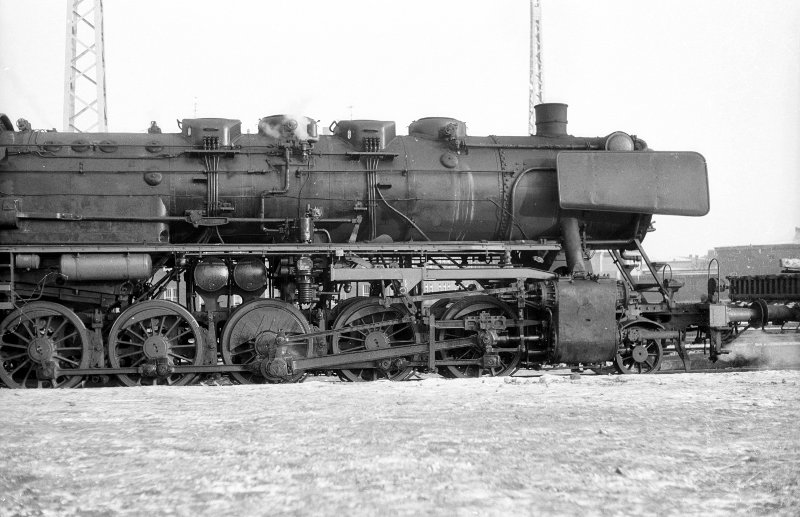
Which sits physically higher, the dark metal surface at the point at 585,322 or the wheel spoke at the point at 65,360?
the dark metal surface at the point at 585,322

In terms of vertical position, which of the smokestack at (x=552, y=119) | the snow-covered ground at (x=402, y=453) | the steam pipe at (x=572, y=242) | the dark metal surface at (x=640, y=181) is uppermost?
the smokestack at (x=552, y=119)

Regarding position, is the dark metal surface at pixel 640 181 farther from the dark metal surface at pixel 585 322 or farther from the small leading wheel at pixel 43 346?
the small leading wheel at pixel 43 346

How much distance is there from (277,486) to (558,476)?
205 centimetres

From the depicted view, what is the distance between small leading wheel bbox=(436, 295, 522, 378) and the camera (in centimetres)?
1345

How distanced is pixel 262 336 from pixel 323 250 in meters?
1.62

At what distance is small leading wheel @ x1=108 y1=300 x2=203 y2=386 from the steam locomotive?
3cm

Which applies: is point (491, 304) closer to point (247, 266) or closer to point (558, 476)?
point (247, 266)

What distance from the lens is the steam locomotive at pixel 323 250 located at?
41.2 ft

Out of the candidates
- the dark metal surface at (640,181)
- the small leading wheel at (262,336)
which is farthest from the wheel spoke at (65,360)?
the dark metal surface at (640,181)

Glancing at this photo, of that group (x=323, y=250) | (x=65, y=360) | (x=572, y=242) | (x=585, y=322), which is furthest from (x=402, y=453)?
(x=572, y=242)

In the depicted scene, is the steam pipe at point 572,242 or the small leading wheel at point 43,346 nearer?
the small leading wheel at point 43,346

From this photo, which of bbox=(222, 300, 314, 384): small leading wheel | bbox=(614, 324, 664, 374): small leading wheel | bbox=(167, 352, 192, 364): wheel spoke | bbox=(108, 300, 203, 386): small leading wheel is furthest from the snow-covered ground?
bbox=(614, 324, 664, 374): small leading wheel

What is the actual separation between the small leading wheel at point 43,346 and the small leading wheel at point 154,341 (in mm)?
532

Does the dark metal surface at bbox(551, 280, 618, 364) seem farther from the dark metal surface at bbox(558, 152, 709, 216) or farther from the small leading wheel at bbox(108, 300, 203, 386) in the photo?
the small leading wheel at bbox(108, 300, 203, 386)
